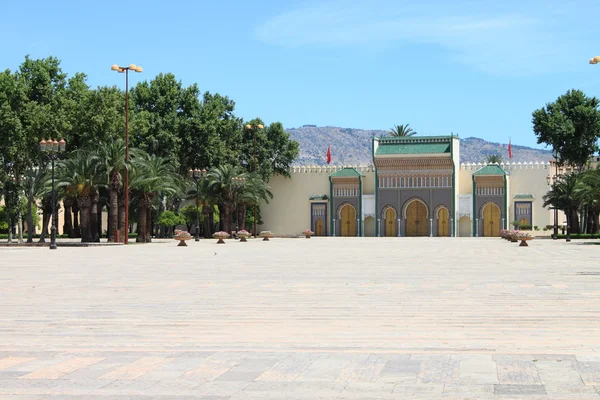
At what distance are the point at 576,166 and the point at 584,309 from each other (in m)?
62.4

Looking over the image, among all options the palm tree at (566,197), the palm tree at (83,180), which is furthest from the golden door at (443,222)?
the palm tree at (83,180)

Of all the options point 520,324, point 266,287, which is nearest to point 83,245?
point 266,287

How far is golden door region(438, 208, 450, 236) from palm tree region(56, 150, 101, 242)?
35228 millimetres

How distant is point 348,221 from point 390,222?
362 cm

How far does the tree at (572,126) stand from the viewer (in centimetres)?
6812

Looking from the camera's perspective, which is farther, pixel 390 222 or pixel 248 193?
pixel 390 222

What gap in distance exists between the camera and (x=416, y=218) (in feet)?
253

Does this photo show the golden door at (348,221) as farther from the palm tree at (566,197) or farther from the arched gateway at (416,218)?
the palm tree at (566,197)

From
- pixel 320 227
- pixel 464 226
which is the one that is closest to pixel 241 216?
pixel 320 227

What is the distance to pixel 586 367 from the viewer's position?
24.7 feet

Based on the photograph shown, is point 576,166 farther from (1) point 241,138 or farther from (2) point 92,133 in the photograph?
(2) point 92,133

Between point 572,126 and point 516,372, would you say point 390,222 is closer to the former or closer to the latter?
point 572,126

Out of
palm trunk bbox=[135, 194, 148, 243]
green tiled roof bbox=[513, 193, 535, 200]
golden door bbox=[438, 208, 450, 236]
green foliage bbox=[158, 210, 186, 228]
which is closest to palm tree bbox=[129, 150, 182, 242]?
palm trunk bbox=[135, 194, 148, 243]

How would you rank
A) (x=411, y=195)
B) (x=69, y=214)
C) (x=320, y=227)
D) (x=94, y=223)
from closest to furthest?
(x=94, y=223)
(x=69, y=214)
(x=411, y=195)
(x=320, y=227)
